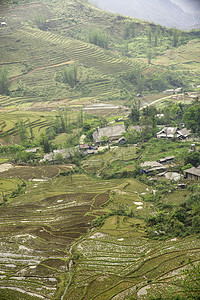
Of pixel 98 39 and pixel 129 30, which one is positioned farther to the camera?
pixel 129 30

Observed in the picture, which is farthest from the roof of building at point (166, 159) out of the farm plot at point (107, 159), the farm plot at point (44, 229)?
the farm plot at point (44, 229)

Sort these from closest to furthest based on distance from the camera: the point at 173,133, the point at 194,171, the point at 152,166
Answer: the point at 194,171
the point at 152,166
the point at 173,133

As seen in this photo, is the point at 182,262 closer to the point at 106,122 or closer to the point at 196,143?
the point at 196,143

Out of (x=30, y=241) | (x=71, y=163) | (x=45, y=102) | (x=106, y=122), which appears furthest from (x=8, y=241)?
(x=45, y=102)

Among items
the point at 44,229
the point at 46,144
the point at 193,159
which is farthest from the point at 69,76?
the point at 44,229

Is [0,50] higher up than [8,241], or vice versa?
[0,50]

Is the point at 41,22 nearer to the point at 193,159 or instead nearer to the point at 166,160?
the point at 166,160
